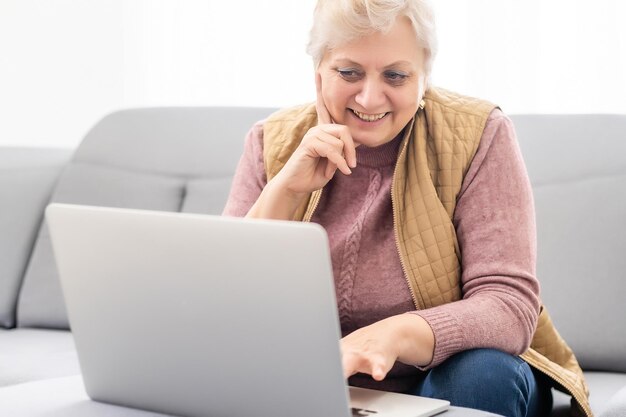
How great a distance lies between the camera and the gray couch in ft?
6.10

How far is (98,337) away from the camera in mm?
1223

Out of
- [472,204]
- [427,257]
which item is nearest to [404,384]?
[427,257]

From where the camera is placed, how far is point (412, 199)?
1.60 m

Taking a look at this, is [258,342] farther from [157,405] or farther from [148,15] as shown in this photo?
[148,15]

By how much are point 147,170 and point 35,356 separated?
554 millimetres

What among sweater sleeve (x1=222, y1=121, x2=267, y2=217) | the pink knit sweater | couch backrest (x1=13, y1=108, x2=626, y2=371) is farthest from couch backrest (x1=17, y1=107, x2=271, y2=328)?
the pink knit sweater

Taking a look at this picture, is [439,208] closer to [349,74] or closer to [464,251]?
[464,251]

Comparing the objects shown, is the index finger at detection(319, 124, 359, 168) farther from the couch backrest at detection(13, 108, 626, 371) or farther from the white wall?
the white wall

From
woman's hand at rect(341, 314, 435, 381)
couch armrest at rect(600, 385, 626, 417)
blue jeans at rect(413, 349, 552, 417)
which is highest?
woman's hand at rect(341, 314, 435, 381)

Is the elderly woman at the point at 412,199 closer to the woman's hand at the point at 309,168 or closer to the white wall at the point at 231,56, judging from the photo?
the woman's hand at the point at 309,168

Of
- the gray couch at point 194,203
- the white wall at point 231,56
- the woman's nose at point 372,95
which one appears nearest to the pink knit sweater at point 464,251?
the woman's nose at point 372,95

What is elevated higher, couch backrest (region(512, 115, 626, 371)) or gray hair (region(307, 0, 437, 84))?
gray hair (region(307, 0, 437, 84))

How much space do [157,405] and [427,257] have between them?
0.54m

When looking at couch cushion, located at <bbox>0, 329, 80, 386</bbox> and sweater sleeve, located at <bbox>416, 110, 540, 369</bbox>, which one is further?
couch cushion, located at <bbox>0, 329, 80, 386</bbox>
